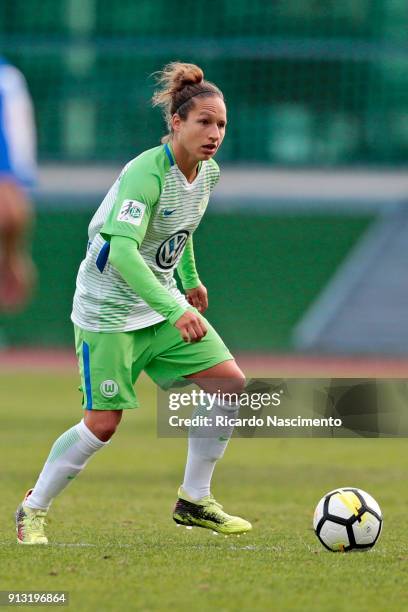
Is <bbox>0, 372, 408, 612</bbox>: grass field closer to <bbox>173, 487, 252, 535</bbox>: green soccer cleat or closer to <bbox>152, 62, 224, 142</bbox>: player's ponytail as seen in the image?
<bbox>173, 487, 252, 535</bbox>: green soccer cleat

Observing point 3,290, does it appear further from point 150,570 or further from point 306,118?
point 306,118

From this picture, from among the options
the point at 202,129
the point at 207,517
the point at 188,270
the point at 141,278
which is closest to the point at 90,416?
the point at 141,278

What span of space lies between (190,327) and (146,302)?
0.35 m

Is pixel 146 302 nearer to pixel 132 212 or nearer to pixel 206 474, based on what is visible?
pixel 132 212

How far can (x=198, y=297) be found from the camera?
8.11 m

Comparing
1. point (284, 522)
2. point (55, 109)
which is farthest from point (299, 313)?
point (284, 522)

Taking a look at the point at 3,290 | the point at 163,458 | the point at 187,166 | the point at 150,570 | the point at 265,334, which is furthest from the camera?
the point at 265,334

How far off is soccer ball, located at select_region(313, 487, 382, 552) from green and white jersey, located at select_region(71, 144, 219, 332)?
4.58ft

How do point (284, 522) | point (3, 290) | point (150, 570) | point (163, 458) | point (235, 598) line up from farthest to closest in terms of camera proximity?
point (163, 458), point (284, 522), point (150, 570), point (235, 598), point (3, 290)

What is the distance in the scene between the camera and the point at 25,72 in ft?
125

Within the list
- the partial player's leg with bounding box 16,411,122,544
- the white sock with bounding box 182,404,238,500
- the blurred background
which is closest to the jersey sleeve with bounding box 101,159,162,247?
the partial player's leg with bounding box 16,411,122,544

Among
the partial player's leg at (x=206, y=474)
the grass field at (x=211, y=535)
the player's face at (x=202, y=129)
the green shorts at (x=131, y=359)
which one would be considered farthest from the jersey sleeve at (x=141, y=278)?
the grass field at (x=211, y=535)

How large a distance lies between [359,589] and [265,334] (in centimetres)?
2858

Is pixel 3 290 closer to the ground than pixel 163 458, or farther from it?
closer to the ground
